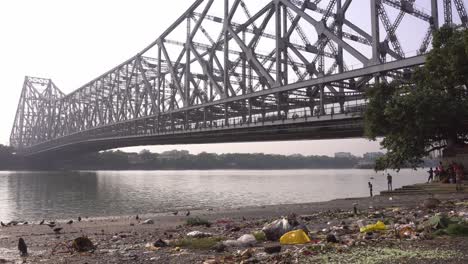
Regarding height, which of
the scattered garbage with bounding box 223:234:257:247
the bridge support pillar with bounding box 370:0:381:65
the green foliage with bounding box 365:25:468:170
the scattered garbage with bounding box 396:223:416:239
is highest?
the bridge support pillar with bounding box 370:0:381:65

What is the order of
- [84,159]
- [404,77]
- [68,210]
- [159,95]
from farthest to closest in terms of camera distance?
1. [84,159]
2. [159,95]
3. [404,77]
4. [68,210]

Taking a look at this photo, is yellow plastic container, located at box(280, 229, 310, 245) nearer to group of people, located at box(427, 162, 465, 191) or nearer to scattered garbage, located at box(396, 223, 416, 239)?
scattered garbage, located at box(396, 223, 416, 239)

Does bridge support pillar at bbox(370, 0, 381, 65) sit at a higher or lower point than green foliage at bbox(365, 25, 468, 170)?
higher

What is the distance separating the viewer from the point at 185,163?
176 metres

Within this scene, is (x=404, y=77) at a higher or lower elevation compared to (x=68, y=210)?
higher

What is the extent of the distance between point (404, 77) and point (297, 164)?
164510 millimetres

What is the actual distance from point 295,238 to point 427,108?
15.7 metres

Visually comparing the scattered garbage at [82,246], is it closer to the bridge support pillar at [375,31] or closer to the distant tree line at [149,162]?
the bridge support pillar at [375,31]

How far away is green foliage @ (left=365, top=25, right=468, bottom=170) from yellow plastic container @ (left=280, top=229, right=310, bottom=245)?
1513 cm

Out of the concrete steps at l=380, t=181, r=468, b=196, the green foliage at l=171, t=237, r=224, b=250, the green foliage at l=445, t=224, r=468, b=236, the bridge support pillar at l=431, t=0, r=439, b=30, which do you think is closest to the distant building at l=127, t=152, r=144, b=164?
the bridge support pillar at l=431, t=0, r=439, b=30

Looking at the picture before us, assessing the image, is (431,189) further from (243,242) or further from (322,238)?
(243,242)

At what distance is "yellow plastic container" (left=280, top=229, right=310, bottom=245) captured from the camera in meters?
9.65

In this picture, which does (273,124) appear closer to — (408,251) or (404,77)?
(404,77)

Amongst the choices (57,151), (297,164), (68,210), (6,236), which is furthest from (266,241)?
(297,164)
